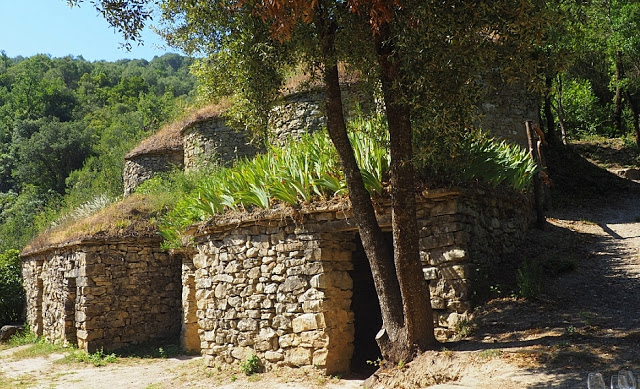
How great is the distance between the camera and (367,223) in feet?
20.7

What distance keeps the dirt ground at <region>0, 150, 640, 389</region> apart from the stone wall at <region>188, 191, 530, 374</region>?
0.36 meters

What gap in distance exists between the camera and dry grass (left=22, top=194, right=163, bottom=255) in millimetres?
12086

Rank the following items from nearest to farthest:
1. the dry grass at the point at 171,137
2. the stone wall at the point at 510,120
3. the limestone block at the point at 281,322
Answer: the limestone block at the point at 281,322 < the stone wall at the point at 510,120 < the dry grass at the point at 171,137

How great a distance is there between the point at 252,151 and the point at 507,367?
11632 mm

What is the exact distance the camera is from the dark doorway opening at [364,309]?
29.1 ft

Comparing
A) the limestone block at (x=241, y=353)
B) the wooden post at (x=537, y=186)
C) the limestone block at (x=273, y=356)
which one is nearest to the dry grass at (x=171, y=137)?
the wooden post at (x=537, y=186)

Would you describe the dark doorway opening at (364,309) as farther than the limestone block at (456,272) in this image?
Yes

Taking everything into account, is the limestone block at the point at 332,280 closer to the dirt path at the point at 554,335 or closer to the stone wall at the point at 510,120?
the dirt path at the point at 554,335

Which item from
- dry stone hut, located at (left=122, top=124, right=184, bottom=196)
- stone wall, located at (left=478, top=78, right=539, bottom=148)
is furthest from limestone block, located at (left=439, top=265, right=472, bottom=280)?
dry stone hut, located at (left=122, top=124, right=184, bottom=196)

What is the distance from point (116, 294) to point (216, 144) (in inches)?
222

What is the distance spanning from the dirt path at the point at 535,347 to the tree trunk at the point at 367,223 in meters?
0.47

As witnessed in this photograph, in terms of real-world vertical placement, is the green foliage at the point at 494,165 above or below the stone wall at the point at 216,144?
below

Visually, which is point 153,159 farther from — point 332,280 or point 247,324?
point 332,280

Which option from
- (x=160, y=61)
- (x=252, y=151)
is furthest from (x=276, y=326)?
(x=160, y=61)
